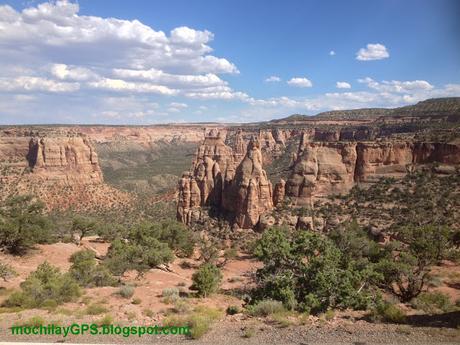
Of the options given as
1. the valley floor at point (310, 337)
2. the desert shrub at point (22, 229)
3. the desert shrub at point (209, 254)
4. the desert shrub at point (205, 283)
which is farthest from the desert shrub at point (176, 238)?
the valley floor at point (310, 337)

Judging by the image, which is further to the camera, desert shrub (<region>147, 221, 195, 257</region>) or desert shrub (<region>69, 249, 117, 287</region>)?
desert shrub (<region>147, 221, 195, 257</region>)

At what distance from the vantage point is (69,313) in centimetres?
1405

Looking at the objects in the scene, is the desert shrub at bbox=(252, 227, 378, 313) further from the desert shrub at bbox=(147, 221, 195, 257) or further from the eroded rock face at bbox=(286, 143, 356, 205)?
the eroded rock face at bbox=(286, 143, 356, 205)

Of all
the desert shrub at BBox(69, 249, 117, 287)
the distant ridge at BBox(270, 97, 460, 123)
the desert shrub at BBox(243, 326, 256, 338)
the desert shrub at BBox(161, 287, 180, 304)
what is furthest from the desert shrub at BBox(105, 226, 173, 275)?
the distant ridge at BBox(270, 97, 460, 123)

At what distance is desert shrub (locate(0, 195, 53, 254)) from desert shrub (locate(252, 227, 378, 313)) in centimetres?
2007

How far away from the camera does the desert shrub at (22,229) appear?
2861 centimetres

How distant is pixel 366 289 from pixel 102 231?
1259 inches

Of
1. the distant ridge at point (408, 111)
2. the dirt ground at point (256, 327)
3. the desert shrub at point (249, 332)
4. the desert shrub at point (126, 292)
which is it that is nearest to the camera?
the dirt ground at point (256, 327)

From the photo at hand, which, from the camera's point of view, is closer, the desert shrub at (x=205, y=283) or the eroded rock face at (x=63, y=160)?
the desert shrub at (x=205, y=283)

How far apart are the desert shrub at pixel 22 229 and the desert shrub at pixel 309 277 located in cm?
2007

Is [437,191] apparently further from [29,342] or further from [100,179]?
[100,179]

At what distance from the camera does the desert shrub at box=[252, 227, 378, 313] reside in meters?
15.2

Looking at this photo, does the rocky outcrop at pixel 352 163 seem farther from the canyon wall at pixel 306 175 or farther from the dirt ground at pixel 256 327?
the dirt ground at pixel 256 327

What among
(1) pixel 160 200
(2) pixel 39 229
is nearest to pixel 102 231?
(2) pixel 39 229
